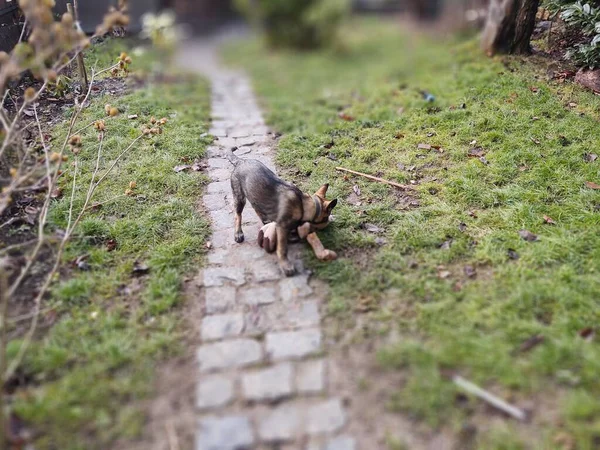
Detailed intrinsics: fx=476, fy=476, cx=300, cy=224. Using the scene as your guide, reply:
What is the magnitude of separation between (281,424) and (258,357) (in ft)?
1.80

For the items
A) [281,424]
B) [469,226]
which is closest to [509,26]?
[469,226]

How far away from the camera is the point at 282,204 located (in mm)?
3994

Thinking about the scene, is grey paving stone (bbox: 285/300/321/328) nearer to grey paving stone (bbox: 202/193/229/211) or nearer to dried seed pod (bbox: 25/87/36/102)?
grey paving stone (bbox: 202/193/229/211)

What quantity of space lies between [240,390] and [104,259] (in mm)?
1945

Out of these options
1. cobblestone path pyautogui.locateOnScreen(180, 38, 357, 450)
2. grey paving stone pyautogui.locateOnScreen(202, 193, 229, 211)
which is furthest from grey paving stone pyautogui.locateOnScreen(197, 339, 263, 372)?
grey paving stone pyautogui.locateOnScreen(202, 193, 229, 211)

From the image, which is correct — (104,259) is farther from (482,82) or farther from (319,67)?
(319,67)

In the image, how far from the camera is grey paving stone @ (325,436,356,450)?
279 cm

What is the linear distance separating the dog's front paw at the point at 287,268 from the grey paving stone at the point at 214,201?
4.29ft

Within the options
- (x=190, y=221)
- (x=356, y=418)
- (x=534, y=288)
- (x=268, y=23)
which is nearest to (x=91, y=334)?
(x=190, y=221)

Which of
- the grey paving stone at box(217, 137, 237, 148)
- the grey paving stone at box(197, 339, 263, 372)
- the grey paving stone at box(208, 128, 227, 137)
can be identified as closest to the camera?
the grey paving stone at box(197, 339, 263, 372)

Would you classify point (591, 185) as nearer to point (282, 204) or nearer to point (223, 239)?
point (282, 204)

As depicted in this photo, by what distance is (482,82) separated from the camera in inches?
270

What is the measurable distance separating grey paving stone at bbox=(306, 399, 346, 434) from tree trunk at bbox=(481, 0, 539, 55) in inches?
246

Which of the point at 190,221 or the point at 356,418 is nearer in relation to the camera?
the point at 356,418
